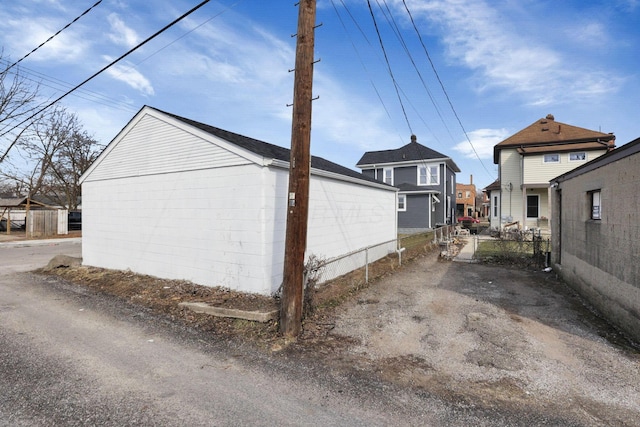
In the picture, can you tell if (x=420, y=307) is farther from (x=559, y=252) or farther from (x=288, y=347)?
(x=559, y=252)

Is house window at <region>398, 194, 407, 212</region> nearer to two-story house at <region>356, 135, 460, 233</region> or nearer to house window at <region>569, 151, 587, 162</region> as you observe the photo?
two-story house at <region>356, 135, 460, 233</region>

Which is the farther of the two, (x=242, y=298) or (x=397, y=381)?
(x=242, y=298)

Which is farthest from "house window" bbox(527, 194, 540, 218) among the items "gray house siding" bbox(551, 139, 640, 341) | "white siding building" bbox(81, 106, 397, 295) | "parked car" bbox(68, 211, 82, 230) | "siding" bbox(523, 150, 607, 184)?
"parked car" bbox(68, 211, 82, 230)

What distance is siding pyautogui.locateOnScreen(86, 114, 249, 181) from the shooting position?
794cm

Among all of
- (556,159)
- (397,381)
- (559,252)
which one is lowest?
(397,381)

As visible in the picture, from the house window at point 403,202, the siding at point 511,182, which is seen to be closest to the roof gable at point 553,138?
the siding at point 511,182

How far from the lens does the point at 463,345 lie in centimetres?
483

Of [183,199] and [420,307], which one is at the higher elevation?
[183,199]

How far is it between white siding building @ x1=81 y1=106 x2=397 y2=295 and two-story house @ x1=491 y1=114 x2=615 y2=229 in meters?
14.1

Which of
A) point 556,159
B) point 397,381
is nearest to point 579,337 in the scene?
point 397,381

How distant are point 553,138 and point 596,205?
16.7m

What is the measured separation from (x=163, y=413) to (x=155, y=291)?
203 inches

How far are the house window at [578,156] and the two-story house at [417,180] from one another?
7546mm

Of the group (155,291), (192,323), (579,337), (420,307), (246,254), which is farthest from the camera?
(155,291)
